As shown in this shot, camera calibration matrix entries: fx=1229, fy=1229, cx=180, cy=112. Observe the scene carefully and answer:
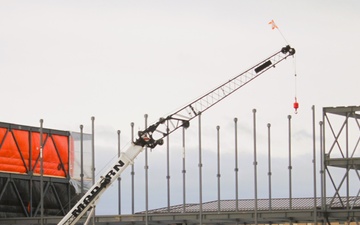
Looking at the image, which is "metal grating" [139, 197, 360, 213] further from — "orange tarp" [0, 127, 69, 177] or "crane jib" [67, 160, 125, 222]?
"crane jib" [67, 160, 125, 222]

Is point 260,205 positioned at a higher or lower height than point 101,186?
higher

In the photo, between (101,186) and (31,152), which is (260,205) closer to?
(31,152)

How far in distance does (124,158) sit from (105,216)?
9.22 metres

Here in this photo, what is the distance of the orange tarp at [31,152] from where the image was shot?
4350 inches

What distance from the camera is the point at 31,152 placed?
11275 cm

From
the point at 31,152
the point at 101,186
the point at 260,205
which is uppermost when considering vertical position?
the point at 31,152

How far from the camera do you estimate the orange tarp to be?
110500mm

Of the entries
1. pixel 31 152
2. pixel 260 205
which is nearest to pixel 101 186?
pixel 31 152

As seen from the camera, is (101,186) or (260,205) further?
(260,205)

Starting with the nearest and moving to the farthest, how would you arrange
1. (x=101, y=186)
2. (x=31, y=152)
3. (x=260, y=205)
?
(x=101, y=186)
(x=31, y=152)
(x=260, y=205)

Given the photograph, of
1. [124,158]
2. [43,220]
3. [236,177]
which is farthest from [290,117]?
[43,220]

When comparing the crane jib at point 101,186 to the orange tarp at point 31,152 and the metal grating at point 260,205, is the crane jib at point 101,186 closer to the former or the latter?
the orange tarp at point 31,152

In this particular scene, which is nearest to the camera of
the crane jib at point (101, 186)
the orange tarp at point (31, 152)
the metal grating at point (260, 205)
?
the crane jib at point (101, 186)

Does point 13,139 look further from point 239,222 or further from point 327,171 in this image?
point 327,171
